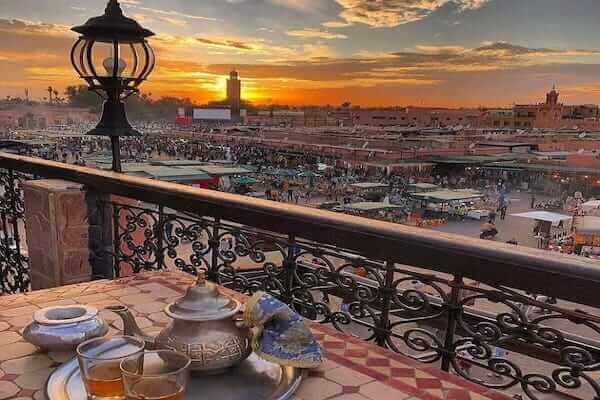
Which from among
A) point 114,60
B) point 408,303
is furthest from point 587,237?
point 408,303

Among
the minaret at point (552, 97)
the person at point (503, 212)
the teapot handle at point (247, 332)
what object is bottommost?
the person at point (503, 212)

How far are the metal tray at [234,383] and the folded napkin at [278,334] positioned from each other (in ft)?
0.17

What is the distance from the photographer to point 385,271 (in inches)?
56.1

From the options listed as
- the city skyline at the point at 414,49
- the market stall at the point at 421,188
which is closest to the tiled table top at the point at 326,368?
the city skyline at the point at 414,49

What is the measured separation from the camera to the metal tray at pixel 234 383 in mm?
832

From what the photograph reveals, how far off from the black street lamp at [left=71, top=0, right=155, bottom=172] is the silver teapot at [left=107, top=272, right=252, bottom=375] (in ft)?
6.82

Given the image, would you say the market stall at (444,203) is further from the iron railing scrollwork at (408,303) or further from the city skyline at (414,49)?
the iron railing scrollwork at (408,303)

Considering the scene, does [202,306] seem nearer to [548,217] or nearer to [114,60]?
[114,60]

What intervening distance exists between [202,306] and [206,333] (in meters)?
0.05

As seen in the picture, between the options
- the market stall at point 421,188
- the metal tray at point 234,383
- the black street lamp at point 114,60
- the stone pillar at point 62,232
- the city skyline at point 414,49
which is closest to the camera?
the metal tray at point 234,383

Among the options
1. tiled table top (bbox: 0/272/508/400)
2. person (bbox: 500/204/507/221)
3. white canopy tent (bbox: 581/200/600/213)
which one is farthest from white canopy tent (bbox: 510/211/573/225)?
tiled table top (bbox: 0/272/508/400)

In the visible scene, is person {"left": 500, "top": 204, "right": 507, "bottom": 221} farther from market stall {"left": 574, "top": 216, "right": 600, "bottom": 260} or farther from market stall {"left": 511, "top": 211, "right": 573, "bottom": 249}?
market stall {"left": 574, "top": 216, "right": 600, "bottom": 260}

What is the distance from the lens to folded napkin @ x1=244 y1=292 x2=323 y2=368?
0.88 metres

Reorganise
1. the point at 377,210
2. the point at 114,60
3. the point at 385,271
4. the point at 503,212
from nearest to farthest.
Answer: the point at 385,271
the point at 114,60
the point at 377,210
the point at 503,212
